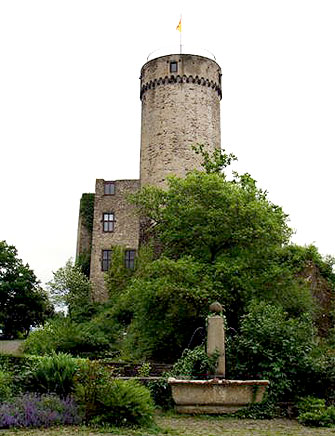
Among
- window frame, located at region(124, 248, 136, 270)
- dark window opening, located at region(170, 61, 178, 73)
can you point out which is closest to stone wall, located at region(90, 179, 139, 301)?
window frame, located at region(124, 248, 136, 270)

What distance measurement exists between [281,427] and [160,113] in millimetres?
32862

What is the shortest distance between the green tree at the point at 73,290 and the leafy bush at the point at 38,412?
26.9 m

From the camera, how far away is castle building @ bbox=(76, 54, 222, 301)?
4069 centimetres

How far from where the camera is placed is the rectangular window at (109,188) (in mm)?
42062

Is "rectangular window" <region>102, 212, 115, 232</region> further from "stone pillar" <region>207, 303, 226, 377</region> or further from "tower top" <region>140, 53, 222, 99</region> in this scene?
"stone pillar" <region>207, 303, 226, 377</region>

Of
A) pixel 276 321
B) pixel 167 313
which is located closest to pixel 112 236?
pixel 167 313

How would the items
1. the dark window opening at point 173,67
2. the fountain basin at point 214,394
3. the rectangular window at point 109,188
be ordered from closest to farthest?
the fountain basin at point 214,394
the rectangular window at point 109,188
the dark window opening at point 173,67

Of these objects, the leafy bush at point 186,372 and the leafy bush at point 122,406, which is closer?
the leafy bush at point 122,406

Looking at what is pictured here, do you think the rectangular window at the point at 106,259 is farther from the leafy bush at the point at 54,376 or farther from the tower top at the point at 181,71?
the leafy bush at the point at 54,376

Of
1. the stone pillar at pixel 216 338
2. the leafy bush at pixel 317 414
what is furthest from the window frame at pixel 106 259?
the leafy bush at pixel 317 414

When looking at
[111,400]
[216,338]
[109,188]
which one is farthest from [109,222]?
[111,400]

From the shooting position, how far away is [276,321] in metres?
16.0

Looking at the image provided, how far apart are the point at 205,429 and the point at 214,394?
178 cm

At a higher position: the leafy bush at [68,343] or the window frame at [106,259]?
the window frame at [106,259]
